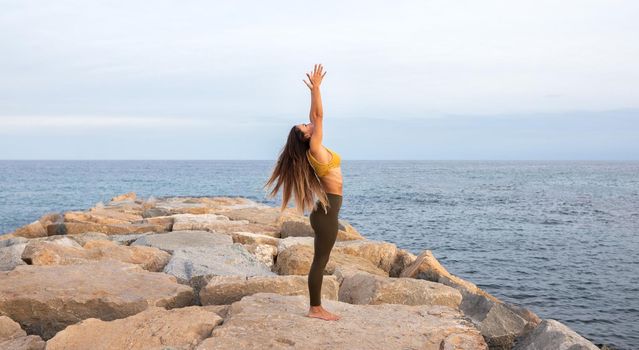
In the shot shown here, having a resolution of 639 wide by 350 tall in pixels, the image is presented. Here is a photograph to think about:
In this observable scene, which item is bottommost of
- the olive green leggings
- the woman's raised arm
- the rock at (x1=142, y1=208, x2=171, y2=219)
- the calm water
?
the calm water

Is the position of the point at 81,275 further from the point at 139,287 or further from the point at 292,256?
the point at 292,256

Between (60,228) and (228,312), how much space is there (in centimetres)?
901

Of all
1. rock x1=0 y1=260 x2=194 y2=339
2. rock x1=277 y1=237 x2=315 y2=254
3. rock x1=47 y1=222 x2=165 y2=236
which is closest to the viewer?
rock x1=0 y1=260 x2=194 y2=339

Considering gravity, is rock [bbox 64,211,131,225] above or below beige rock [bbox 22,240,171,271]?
below

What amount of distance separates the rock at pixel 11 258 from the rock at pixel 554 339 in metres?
6.96

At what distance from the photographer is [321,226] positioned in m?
5.69

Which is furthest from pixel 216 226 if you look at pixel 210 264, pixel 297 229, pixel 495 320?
pixel 495 320

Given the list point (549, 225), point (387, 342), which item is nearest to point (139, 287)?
point (387, 342)

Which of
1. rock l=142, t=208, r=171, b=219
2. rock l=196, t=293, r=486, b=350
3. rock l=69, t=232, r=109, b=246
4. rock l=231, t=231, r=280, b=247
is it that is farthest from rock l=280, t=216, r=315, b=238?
rock l=196, t=293, r=486, b=350

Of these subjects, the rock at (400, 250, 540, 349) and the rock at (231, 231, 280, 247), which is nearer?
the rock at (400, 250, 540, 349)

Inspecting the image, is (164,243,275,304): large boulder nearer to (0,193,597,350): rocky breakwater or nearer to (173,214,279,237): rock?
(0,193,597,350): rocky breakwater

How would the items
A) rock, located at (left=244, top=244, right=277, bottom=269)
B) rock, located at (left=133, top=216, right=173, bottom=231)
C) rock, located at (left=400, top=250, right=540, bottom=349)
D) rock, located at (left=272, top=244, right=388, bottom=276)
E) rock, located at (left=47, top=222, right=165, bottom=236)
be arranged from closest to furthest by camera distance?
rock, located at (left=400, top=250, right=540, bottom=349) → rock, located at (left=272, top=244, right=388, bottom=276) → rock, located at (left=244, top=244, right=277, bottom=269) → rock, located at (left=47, top=222, right=165, bottom=236) → rock, located at (left=133, top=216, right=173, bottom=231)

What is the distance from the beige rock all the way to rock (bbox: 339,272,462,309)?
3397 mm

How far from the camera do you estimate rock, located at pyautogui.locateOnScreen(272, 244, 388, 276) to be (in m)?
9.41
